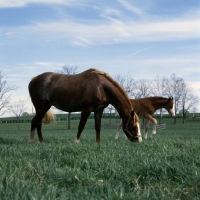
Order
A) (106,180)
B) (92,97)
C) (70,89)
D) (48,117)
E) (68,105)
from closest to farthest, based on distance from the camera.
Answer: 1. (106,180)
2. (92,97)
3. (70,89)
4. (68,105)
5. (48,117)

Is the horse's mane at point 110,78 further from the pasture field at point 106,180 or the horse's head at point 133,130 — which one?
the pasture field at point 106,180

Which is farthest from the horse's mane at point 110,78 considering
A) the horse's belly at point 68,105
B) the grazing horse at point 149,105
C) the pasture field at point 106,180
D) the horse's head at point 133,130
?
the grazing horse at point 149,105

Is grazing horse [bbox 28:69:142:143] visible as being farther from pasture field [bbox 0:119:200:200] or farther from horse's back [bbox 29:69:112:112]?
pasture field [bbox 0:119:200:200]

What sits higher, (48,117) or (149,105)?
(149,105)

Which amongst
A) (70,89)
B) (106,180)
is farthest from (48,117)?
(106,180)

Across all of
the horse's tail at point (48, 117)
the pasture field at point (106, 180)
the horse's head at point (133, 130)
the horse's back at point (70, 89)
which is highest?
the horse's back at point (70, 89)

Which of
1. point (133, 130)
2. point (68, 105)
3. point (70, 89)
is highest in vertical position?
point (70, 89)

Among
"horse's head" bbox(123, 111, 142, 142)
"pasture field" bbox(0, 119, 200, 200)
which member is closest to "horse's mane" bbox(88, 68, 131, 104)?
"horse's head" bbox(123, 111, 142, 142)

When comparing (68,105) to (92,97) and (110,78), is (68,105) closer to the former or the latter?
(92,97)

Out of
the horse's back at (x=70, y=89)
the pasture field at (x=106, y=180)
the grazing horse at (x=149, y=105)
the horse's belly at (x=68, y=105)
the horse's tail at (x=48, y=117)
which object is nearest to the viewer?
the pasture field at (x=106, y=180)

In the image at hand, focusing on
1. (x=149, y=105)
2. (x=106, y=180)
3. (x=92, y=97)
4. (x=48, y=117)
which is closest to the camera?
(x=106, y=180)

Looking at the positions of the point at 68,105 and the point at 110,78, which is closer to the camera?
the point at 110,78

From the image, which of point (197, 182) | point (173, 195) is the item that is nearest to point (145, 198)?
point (173, 195)

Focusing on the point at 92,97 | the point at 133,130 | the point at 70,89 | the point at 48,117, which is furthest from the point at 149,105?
the point at 92,97
